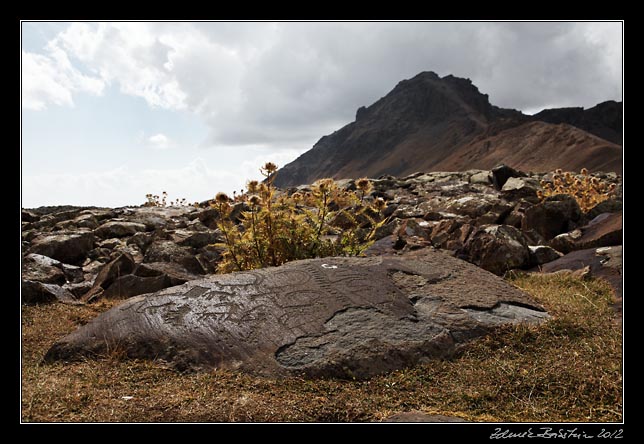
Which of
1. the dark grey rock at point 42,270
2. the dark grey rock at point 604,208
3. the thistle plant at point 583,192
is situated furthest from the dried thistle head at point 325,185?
the thistle plant at point 583,192

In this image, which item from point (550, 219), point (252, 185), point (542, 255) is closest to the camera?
point (252, 185)

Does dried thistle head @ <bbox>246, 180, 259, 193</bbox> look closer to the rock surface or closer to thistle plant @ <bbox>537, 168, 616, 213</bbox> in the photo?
the rock surface

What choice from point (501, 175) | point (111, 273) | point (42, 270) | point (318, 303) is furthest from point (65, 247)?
point (501, 175)

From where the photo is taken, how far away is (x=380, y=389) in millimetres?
3721

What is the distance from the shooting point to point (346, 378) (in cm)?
386

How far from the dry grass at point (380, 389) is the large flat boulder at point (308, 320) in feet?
0.46

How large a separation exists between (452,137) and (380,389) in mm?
95087

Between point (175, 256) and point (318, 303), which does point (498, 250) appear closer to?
point (318, 303)

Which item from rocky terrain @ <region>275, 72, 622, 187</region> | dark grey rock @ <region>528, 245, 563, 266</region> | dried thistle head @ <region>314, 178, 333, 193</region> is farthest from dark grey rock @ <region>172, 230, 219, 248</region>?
rocky terrain @ <region>275, 72, 622, 187</region>

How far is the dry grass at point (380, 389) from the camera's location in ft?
10.6

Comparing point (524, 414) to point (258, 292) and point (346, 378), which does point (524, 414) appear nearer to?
point (346, 378)

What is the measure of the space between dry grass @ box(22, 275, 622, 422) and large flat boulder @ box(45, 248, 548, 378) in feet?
0.46

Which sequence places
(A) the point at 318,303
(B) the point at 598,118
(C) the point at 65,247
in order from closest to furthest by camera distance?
(A) the point at 318,303 → (C) the point at 65,247 → (B) the point at 598,118

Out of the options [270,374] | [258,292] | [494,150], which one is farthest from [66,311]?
[494,150]
